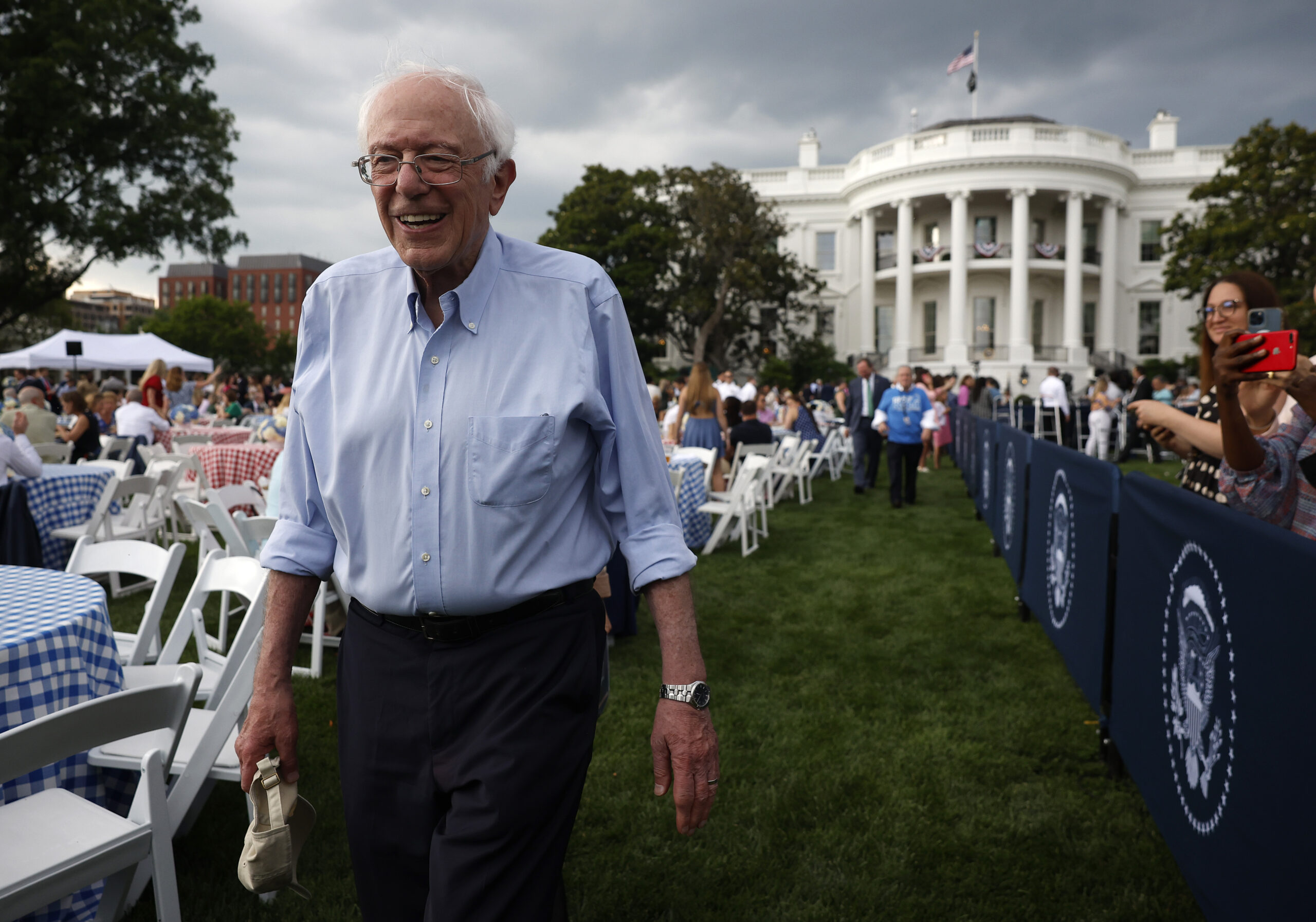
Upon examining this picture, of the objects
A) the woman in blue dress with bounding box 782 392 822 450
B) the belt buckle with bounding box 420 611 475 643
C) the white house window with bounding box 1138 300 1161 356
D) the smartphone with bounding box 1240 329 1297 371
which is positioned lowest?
the woman in blue dress with bounding box 782 392 822 450

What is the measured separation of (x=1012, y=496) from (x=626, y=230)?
34885 millimetres

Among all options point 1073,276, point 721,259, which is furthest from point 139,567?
point 1073,276

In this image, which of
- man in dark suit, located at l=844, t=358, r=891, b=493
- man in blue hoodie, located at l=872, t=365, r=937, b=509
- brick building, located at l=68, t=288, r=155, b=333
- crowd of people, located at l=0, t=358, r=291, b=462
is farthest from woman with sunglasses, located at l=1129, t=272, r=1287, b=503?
brick building, located at l=68, t=288, r=155, b=333

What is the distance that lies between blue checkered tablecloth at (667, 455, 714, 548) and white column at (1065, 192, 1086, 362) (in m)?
42.0

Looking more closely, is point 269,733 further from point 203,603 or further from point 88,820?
point 203,603

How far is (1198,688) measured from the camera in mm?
2451

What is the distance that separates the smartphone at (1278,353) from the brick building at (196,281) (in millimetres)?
146694

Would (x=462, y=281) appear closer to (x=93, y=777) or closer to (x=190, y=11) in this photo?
(x=93, y=777)

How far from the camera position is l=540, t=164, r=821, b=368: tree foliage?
38.5 m

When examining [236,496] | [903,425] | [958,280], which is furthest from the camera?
[958,280]

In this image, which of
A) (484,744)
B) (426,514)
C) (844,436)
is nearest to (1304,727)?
(484,744)

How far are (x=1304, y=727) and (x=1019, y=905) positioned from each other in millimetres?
1468

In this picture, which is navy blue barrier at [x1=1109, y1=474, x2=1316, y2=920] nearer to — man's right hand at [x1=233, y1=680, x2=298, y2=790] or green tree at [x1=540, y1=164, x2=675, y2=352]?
man's right hand at [x1=233, y1=680, x2=298, y2=790]

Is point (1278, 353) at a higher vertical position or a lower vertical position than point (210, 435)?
higher
